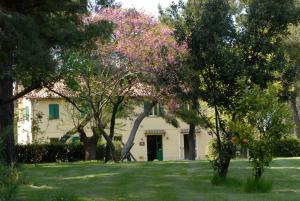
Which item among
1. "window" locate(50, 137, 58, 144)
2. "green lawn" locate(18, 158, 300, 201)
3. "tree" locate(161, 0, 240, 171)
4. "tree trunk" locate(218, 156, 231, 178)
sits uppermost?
"tree" locate(161, 0, 240, 171)

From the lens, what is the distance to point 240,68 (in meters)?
13.8

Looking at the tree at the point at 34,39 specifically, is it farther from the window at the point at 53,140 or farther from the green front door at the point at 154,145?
the green front door at the point at 154,145

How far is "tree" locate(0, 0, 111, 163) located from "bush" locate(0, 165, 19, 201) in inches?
37.1

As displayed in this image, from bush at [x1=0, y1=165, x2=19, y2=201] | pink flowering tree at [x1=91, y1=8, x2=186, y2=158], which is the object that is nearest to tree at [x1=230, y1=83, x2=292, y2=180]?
bush at [x1=0, y1=165, x2=19, y2=201]

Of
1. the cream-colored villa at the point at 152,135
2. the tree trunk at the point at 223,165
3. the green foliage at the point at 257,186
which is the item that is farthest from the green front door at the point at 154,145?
the green foliage at the point at 257,186

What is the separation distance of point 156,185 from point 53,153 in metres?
25.8

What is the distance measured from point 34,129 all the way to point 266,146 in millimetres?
16121

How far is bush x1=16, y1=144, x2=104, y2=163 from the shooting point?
124 feet

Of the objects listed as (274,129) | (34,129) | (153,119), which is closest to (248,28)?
(274,129)

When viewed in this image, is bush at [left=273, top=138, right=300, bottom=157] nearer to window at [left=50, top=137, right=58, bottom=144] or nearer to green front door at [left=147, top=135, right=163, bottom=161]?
green front door at [left=147, top=135, right=163, bottom=161]

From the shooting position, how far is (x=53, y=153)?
39.1 metres

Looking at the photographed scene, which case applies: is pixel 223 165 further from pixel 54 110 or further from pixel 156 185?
pixel 54 110

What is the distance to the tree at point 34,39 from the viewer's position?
43.8ft

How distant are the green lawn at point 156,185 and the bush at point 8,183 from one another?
1.56ft
